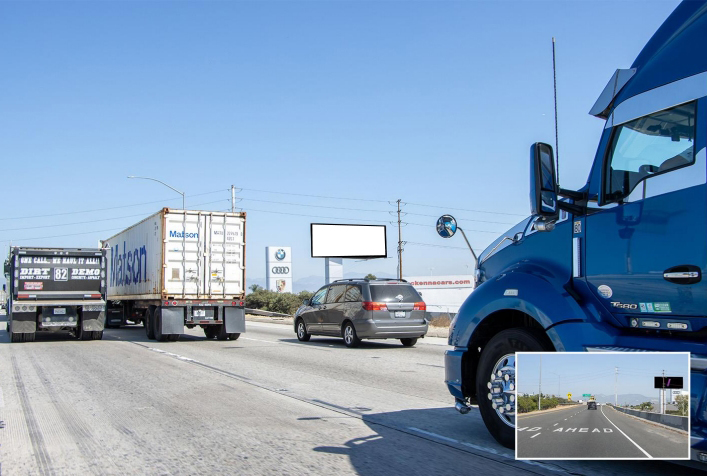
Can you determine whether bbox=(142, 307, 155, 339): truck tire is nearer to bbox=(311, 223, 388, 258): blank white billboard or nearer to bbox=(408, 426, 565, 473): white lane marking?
bbox=(408, 426, 565, 473): white lane marking

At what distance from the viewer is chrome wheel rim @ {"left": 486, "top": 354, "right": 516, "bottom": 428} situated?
5070 mm

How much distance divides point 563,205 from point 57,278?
18.3 m

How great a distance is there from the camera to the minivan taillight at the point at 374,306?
16.5 metres

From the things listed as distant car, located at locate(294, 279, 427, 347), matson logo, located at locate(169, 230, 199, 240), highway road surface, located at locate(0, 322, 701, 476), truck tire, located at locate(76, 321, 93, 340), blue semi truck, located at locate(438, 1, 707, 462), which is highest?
matson logo, located at locate(169, 230, 199, 240)

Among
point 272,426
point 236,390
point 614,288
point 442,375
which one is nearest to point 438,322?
point 442,375

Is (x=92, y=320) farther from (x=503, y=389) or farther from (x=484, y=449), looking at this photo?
(x=503, y=389)

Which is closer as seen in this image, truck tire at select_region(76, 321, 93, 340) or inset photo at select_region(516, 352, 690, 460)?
inset photo at select_region(516, 352, 690, 460)

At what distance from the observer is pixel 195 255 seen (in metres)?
19.7

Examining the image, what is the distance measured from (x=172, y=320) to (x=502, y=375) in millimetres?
15334

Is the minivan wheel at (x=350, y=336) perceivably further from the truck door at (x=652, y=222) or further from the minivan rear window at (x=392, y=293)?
the truck door at (x=652, y=222)

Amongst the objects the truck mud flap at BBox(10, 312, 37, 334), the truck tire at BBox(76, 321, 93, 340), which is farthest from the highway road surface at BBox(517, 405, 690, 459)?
the truck mud flap at BBox(10, 312, 37, 334)

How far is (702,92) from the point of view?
412 centimetres

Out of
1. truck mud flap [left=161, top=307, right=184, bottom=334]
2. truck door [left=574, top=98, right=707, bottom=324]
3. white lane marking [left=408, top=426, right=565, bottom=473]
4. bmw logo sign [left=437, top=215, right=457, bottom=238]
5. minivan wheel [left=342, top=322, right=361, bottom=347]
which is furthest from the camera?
truck mud flap [left=161, top=307, right=184, bottom=334]

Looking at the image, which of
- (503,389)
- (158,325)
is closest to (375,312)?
(158,325)
